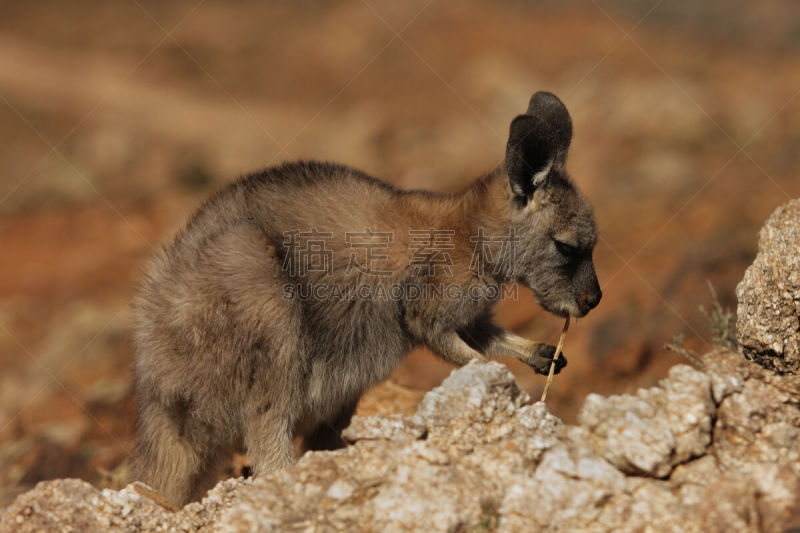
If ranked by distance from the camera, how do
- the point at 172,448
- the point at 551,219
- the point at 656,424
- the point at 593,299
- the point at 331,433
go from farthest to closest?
the point at 331,433 → the point at 593,299 → the point at 551,219 → the point at 172,448 → the point at 656,424

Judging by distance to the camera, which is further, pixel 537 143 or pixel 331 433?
pixel 331 433

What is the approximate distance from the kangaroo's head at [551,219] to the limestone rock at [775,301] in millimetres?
1306

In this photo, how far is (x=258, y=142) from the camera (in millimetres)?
19953

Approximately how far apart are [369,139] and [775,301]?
14361 millimetres

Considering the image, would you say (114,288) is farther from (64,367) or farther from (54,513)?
(54,513)

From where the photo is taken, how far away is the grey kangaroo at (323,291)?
527cm

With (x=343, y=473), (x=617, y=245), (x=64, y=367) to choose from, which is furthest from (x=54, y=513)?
(x=617, y=245)

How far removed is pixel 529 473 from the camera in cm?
391

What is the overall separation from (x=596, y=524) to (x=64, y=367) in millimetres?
9567

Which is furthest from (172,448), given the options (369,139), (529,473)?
(369,139)

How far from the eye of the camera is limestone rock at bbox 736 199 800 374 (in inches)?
188

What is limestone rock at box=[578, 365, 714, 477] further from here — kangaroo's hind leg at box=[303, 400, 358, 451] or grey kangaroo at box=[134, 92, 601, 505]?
kangaroo's hind leg at box=[303, 400, 358, 451]

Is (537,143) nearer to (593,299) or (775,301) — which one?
(593,299)

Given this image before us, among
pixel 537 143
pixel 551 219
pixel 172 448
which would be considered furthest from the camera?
pixel 551 219
